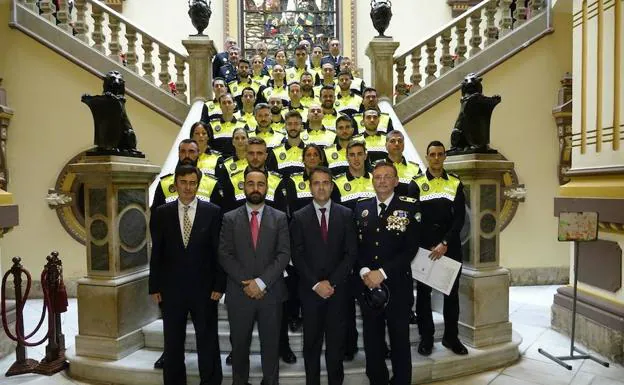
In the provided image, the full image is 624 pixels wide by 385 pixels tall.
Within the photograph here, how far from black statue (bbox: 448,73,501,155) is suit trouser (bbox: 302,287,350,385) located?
2.20 m

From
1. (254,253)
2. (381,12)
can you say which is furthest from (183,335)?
(381,12)

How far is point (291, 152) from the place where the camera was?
17.6 ft

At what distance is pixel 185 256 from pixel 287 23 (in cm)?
1074

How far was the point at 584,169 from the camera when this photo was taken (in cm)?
542

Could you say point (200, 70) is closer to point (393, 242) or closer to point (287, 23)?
point (393, 242)

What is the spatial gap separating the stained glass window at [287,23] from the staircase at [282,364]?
9705 millimetres

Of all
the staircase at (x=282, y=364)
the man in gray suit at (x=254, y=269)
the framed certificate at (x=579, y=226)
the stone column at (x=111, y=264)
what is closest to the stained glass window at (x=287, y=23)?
the stone column at (x=111, y=264)

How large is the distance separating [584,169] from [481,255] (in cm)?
163

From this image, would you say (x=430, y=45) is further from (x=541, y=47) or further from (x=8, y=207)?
(x=8, y=207)

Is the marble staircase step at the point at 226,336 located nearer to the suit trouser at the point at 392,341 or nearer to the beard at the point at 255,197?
the suit trouser at the point at 392,341

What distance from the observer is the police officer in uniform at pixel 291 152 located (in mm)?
5309

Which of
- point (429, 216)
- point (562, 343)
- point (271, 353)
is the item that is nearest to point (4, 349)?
point (271, 353)

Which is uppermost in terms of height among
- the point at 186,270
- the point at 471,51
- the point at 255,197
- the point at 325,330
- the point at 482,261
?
the point at 471,51

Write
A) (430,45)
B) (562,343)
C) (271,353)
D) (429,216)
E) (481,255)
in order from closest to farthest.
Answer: (271,353)
(429,216)
(481,255)
(562,343)
(430,45)
